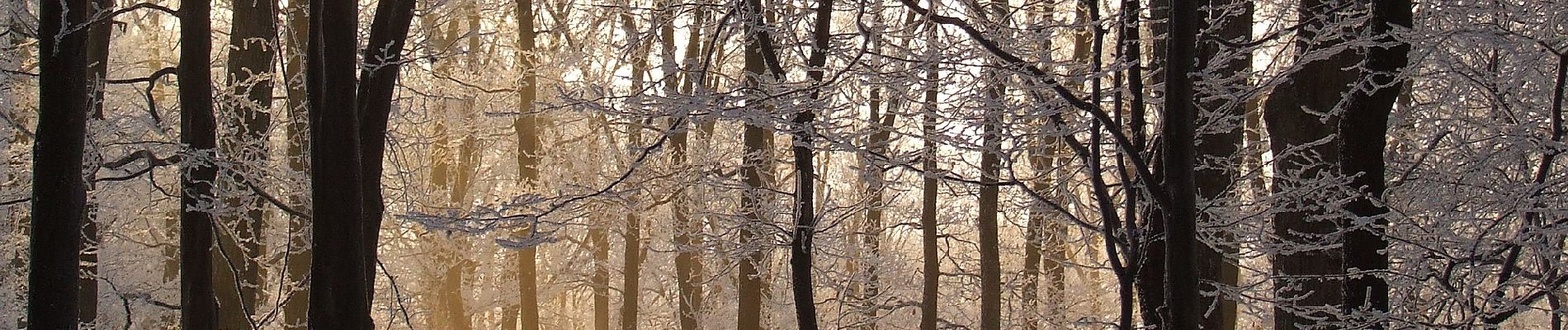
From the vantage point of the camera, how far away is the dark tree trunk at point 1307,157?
20.0 ft

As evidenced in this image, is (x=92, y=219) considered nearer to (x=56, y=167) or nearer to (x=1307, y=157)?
(x=56, y=167)

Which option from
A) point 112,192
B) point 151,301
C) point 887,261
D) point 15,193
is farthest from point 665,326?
point 151,301

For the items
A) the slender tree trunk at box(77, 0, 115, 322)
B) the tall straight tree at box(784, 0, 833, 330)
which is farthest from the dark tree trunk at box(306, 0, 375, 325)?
the slender tree trunk at box(77, 0, 115, 322)

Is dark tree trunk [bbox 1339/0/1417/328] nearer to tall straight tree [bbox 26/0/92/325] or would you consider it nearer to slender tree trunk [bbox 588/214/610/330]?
tall straight tree [bbox 26/0/92/325]

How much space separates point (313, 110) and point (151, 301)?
3.37 m

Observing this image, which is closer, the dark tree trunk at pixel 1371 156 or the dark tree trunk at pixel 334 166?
the dark tree trunk at pixel 334 166

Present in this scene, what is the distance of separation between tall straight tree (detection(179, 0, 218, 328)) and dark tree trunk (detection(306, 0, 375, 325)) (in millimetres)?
2016

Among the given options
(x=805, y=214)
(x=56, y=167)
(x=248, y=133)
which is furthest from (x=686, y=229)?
(x=56, y=167)

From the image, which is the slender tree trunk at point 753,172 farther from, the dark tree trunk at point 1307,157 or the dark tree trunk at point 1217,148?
the dark tree trunk at point 1307,157

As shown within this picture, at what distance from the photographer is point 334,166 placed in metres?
4.20

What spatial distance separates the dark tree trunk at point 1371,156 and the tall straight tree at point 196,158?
5.67 m

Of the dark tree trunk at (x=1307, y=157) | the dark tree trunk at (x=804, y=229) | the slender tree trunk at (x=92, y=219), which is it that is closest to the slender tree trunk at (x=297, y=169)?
the slender tree trunk at (x=92, y=219)

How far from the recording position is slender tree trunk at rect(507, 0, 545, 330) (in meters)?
14.4

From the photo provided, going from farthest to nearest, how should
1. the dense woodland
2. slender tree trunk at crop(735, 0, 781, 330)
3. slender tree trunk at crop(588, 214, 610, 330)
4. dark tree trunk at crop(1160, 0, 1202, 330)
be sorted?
slender tree trunk at crop(588, 214, 610, 330) → slender tree trunk at crop(735, 0, 781, 330) → the dense woodland → dark tree trunk at crop(1160, 0, 1202, 330)
